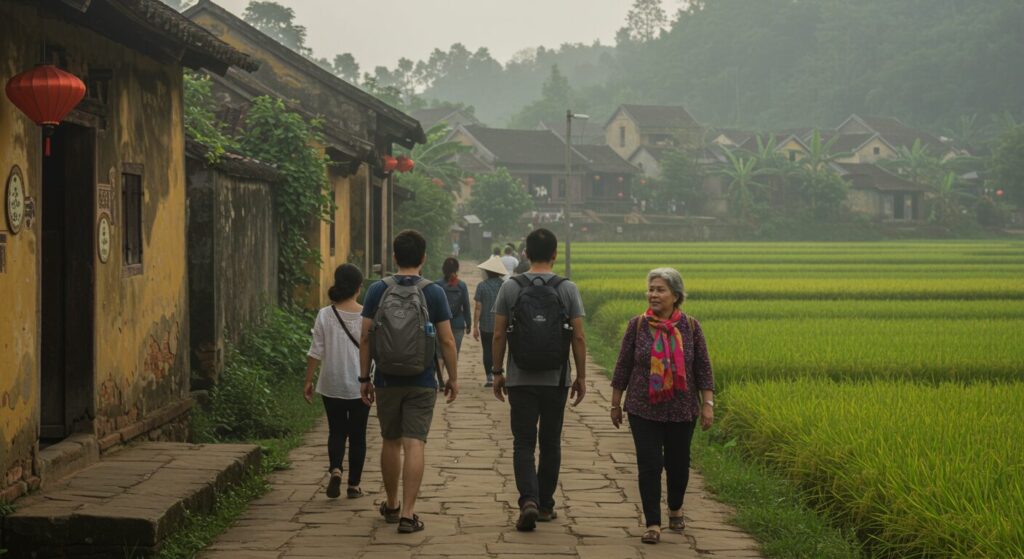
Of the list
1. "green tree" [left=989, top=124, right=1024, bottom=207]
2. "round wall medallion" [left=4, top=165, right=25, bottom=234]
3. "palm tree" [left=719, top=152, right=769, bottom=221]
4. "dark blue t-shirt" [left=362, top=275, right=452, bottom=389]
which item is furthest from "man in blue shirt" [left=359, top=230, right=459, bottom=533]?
"green tree" [left=989, top=124, right=1024, bottom=207]

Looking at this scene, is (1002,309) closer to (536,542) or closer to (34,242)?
(536,542)

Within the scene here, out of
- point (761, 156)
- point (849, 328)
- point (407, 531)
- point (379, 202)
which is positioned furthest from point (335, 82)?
point (761, 156)

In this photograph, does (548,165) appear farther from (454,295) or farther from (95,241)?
(95,241)

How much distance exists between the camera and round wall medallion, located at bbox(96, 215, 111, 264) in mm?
8469

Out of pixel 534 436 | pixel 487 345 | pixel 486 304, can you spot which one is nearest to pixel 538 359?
pixel 534 436

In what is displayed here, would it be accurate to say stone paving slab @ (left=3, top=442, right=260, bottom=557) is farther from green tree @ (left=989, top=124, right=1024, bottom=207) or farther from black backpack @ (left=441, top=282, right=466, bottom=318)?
green tree @ (left=989, top=124, right=1024, bottom=207)

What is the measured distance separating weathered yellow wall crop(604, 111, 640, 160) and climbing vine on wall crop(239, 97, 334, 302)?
71.1 meters

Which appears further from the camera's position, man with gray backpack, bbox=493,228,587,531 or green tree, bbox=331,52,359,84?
green tree, bbox=331,52,359,84

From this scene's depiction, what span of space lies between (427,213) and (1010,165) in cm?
5156

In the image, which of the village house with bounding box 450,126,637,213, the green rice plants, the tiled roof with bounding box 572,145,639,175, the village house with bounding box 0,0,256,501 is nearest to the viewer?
the green rice plants

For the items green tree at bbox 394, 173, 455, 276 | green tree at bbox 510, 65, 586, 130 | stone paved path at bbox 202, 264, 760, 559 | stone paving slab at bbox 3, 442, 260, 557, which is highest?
green tree at bbox 510, 65, 586, 130

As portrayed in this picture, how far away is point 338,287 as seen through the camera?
351 inches

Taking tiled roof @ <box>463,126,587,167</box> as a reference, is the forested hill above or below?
above

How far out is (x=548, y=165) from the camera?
7481 cm
